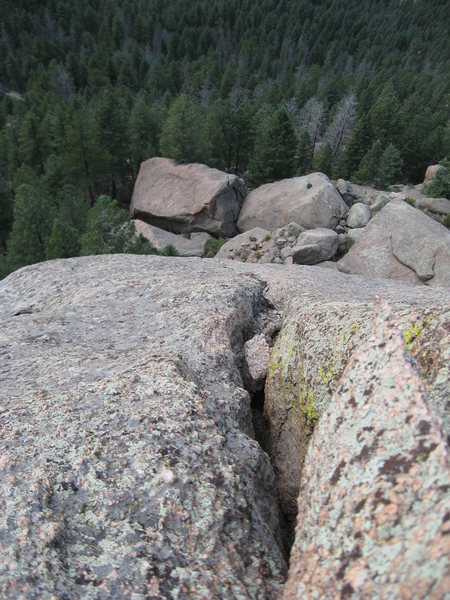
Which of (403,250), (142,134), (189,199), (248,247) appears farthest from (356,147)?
(403,250)

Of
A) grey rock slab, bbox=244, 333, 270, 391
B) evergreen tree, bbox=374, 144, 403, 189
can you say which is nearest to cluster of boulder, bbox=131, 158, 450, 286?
evergreen tree, bbox=374, 144, 403, 189

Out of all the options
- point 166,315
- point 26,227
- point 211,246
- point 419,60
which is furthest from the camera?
point 419,60

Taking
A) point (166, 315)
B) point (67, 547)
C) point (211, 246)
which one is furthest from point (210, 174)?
point (67, 547)

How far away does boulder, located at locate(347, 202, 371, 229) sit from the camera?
122 feet

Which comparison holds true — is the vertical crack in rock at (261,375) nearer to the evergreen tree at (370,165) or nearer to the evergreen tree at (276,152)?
the evergreen tree at (276,152)

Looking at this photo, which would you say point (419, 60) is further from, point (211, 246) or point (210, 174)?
point (211, 246)

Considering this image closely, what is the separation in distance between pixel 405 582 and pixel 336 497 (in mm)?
1085

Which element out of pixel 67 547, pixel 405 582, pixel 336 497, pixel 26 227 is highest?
pixel 405 582

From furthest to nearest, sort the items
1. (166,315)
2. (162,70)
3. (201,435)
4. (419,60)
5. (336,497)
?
(419,60)
(162,70)
(166,315)
(201,435)
(336,497)

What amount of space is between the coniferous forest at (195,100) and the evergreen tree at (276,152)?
173 mm

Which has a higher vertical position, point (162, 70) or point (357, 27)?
point (357, 27)

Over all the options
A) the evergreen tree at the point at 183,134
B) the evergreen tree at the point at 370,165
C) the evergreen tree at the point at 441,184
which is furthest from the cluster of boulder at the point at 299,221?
the evergreen tree at the point at 183,134

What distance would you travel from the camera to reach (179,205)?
43.9 m

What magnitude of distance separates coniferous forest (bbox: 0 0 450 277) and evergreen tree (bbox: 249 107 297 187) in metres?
0.17
